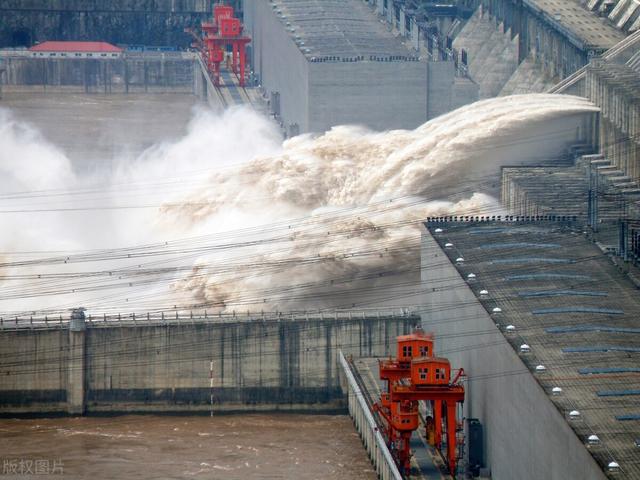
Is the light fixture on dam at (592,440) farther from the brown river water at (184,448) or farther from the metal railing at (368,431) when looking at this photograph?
the brown river water at (184,448)

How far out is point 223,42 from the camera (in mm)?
114438

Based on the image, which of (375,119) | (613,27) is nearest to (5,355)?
(375,119)

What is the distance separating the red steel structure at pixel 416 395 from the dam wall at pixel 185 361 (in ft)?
27.8

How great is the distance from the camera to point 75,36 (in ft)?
421

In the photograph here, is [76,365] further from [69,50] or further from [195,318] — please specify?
[69,50]

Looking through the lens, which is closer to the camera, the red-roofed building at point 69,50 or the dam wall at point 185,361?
the dam wall at point 185,361

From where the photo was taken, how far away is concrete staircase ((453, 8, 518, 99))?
104062 millimetres

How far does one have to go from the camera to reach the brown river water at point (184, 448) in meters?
58.7

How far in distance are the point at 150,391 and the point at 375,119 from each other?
2569 cm

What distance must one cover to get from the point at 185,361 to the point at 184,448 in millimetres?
5534

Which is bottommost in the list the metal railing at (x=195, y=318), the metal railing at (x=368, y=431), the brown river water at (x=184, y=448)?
the brown river water at (x=184, y=448)

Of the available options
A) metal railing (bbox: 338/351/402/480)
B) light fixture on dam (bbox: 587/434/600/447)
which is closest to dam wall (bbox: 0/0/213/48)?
metal railing (bbox: 338/351/402/480)

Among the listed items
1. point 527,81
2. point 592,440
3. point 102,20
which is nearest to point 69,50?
point 102,20

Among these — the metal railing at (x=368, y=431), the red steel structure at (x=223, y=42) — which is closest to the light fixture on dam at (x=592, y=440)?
the metal railing at (x=368, y=431)
